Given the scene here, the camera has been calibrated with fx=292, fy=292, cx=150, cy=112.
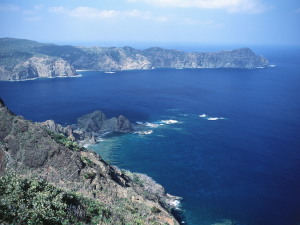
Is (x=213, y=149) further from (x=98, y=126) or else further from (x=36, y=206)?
(x=36, y=206)

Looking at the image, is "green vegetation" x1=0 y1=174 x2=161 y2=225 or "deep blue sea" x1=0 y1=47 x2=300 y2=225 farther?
"deep blue sea" x1=0 y1=47 x2=300 y2=225

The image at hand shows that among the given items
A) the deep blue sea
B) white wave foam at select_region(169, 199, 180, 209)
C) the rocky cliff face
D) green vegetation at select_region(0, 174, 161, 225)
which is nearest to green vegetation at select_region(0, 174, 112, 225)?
green vegetation at select_region(0, 174, 161, 225)

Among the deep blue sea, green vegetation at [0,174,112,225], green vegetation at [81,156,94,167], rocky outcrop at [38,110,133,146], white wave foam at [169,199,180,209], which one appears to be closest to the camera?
green vegetation at [0,174,112,225]

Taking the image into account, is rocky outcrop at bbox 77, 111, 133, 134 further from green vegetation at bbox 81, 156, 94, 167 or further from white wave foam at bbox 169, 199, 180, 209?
green vegetation at bbox 81, 156, 94, 167

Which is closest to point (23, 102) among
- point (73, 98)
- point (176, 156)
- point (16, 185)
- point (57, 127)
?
point (73, 98)

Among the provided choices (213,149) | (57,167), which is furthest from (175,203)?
(213,149)

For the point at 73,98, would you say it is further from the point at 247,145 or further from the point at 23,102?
the point at 247,145

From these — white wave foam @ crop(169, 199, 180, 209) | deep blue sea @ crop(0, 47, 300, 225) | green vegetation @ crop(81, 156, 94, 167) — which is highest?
green vegetation @ crop(81, 156, 94, 167)
